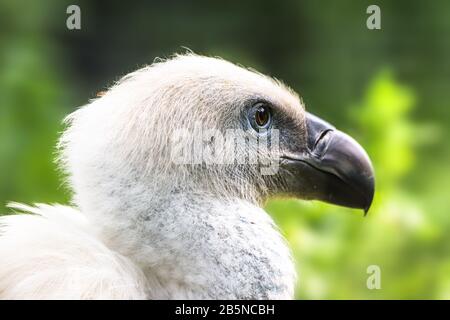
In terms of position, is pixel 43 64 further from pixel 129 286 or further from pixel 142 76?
pixel 129 286

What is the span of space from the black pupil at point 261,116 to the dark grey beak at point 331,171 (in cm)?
18

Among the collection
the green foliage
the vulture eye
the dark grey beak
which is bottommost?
the green foliage

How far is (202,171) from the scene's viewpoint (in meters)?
3.22

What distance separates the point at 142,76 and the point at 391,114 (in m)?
2.36

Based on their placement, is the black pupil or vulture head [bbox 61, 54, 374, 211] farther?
the black pupil

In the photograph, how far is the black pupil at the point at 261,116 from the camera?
3464 millimetres

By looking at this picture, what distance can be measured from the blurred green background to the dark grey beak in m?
1.20

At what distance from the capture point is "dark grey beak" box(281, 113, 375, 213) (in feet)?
11.6

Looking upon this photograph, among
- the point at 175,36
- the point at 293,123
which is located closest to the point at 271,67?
the point at 175,36

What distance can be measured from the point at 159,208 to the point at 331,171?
81 cm

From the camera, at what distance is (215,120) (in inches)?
132

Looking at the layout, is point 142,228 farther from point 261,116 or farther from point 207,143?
point 261,116

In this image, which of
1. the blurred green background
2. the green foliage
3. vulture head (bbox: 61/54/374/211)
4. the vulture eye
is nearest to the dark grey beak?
vulture head (bbox: 61/54/374/211)

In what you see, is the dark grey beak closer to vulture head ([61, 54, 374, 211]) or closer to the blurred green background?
vulture head ([61, 54, 374, 211])
